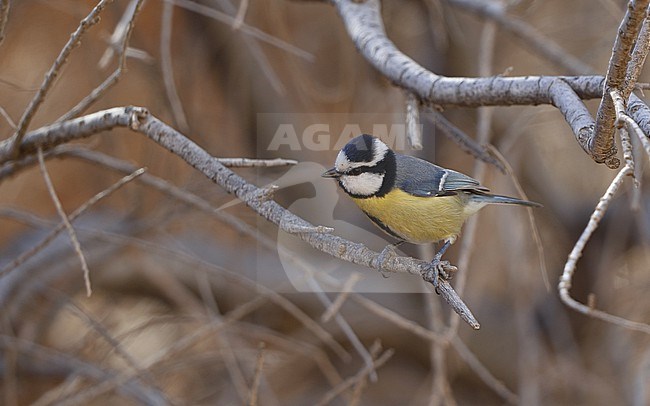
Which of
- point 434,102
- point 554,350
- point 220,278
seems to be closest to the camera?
point 434,102

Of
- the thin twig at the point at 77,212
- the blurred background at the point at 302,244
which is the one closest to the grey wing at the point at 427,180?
the blurred background at the point at 302,244

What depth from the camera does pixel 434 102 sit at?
63.4 inches

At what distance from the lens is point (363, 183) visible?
195cm

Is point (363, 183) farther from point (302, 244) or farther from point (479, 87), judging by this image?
point (302, 244)

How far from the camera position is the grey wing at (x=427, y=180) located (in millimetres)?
1975

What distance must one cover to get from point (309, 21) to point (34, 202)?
80.1 inches

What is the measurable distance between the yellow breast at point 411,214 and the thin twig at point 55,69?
82 cm

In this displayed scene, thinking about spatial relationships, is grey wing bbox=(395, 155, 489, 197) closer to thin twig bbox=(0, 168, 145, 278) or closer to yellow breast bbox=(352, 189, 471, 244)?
yellow breast bbox=(352, 189, 471, 244)

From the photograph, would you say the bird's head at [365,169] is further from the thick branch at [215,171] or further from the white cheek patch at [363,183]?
the thick branch at [215,171]

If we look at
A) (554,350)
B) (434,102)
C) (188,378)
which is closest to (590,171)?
(554,350)

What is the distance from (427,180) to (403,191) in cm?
8

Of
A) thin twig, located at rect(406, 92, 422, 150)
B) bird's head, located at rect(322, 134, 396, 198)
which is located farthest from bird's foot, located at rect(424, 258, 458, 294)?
bird's head, located at rect(322, 134, 396, 198)

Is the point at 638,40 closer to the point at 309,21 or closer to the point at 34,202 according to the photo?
the point at 309,21

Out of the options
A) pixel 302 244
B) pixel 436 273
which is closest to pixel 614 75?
pixel 436 273
